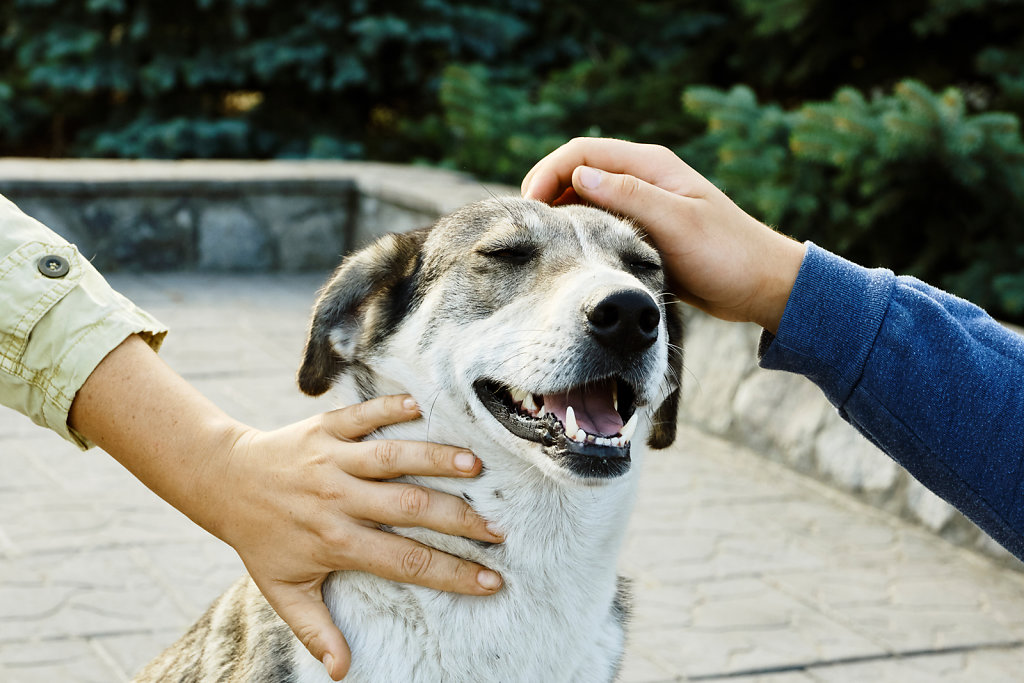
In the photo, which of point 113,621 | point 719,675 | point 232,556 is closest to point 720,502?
point 719,675

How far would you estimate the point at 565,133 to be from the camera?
7473 mm

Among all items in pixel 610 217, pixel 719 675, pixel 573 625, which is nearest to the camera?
pixel 573 625

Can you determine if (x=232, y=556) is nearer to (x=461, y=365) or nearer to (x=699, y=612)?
(x=699, y=612)

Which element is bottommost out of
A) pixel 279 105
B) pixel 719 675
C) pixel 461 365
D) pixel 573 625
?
pixel 279 105

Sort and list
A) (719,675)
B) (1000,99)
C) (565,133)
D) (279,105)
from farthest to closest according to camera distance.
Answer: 1. (279,105)
2. (565,133)
3. (1000,99)
4. (719,675)

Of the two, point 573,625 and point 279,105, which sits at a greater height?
point 573,625

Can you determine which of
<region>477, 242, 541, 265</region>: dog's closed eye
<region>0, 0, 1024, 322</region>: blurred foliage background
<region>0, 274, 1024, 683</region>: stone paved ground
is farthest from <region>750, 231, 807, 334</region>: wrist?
<region>0, 0, 1024, 322</region>: blurred foliage background

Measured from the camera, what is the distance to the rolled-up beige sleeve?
1881mm

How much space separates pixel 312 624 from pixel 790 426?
11.8 ft

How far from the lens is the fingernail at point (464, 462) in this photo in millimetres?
2088

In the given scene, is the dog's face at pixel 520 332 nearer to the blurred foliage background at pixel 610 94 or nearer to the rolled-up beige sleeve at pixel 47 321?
the rolled-up beige sleeve at pixel 47 321

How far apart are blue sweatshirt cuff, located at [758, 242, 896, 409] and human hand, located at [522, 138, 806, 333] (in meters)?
0.09

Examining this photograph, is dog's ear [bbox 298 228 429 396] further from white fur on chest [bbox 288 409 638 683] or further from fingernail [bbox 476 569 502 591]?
fingernail [bbox 476 569 502 591]

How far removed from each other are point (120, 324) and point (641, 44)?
7.61m
